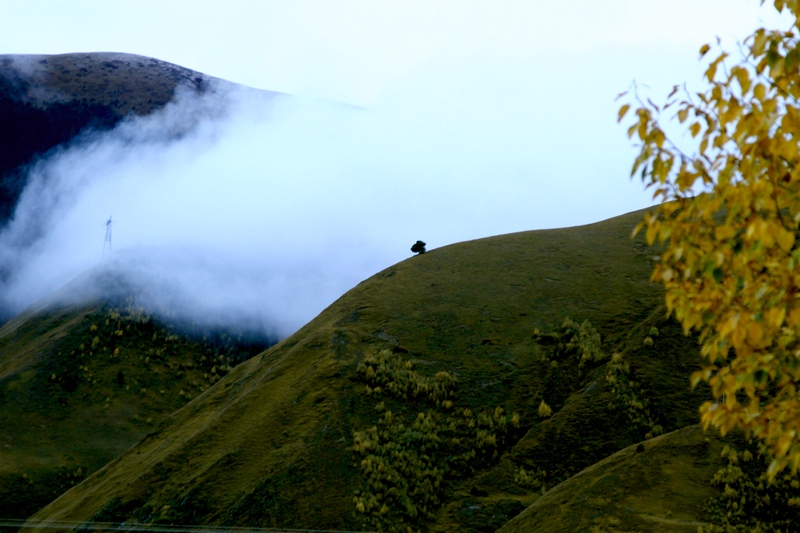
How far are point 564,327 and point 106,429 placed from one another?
52.3 metres

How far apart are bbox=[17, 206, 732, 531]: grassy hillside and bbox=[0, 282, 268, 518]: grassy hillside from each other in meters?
22.0

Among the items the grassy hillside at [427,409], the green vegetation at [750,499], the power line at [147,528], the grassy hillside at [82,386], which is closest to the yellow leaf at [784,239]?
the green vegetation at [750,499]

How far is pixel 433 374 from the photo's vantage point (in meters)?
42.9

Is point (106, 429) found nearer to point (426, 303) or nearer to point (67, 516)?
point (67, 516)

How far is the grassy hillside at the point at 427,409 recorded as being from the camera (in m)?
33.2

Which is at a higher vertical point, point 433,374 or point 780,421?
point 780,421

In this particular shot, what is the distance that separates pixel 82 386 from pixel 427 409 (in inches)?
2219

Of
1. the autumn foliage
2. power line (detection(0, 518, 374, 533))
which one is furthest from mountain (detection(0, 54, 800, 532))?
the autumn foliage

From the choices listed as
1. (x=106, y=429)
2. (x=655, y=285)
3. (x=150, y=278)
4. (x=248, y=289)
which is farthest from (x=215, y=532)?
(x=248, y=289)

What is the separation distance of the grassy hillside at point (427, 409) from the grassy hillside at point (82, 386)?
72.0 ft

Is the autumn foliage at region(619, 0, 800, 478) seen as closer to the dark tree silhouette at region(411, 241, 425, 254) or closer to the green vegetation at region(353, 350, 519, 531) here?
the green vegetation at region(353, 350, 519, 531)

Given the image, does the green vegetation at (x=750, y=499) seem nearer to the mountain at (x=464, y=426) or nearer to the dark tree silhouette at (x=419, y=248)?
the mountain at (x=464, y=426)

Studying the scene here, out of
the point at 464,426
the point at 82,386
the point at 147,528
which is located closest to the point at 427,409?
the point at 464,426

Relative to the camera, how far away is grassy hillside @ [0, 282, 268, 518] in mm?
68375
